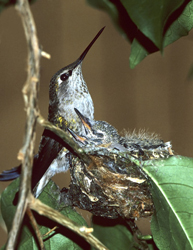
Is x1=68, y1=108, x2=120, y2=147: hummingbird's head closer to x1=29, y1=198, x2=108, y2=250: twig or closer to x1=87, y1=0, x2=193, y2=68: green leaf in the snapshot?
x1=87, y1=0, x2=193, y2=68: green leaf

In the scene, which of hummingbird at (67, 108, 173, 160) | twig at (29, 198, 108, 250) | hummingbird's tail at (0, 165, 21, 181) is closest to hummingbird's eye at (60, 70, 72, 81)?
hummingbird at (67, 108, 173, 160)

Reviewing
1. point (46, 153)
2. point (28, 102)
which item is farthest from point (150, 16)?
point (46, 153)

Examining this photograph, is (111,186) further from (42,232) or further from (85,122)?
(85,122)

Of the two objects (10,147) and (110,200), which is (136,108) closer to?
(10,147)

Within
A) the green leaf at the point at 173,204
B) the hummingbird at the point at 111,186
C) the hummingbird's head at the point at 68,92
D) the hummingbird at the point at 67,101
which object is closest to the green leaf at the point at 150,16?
the green leaf at the point at 173,204

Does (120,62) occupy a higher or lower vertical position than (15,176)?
higher

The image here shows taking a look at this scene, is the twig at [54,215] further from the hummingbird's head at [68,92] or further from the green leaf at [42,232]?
the hummingbird's head at [68,92]

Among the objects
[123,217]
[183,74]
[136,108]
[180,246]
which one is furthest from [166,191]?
[183,74]
